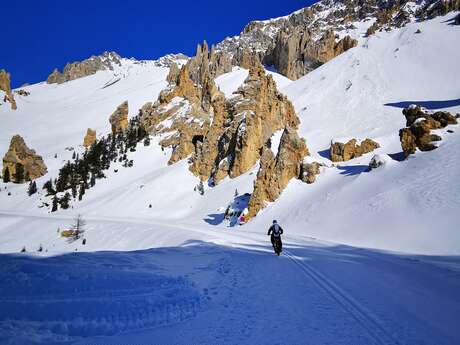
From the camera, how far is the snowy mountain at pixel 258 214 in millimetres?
6156

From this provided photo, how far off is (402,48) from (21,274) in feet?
320

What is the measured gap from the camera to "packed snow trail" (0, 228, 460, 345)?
5.34m

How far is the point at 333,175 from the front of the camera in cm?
3850

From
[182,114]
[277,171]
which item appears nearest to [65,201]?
[182,114]

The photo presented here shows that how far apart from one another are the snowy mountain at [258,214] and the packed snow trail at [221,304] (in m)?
0.05

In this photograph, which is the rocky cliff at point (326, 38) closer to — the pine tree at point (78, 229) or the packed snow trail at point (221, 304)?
the pine tree at point (78, 229)

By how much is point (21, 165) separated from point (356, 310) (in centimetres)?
9398

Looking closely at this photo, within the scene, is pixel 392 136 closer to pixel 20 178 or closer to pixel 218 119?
pixel 218 119

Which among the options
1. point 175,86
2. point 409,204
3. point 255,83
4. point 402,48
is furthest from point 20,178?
point 402,48

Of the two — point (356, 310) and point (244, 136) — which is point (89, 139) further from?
point (356, 310)

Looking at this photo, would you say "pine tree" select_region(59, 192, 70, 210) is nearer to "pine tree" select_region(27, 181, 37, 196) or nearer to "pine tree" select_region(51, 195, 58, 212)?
"pine tree" select_region(51, 195, 58, 212)

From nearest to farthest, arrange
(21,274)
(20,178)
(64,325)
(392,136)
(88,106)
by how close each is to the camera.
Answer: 1. (64,325)
2. (21,274)
3. (392,136)
4. (20,178)
5. (88,106)

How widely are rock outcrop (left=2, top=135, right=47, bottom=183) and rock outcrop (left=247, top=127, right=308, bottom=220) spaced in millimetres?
66751

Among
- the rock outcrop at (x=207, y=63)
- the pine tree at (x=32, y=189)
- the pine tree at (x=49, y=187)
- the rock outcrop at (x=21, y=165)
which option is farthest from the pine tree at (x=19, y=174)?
the rock outcrop at (x=207, y=63)
